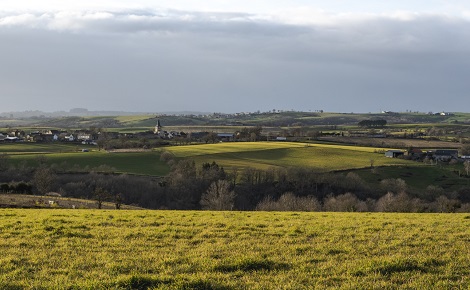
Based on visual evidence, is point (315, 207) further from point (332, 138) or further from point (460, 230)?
point (332, 138)

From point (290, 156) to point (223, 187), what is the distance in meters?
35.3

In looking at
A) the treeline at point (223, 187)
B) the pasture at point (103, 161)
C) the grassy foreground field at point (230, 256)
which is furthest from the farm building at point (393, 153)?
the grassy foreground field at point (230, 256)

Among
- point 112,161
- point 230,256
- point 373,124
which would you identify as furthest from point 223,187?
point 373,124

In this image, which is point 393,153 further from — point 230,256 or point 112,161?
point 230,256

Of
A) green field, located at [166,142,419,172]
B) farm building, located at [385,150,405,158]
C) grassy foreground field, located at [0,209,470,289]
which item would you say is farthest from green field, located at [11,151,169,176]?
grassy foreground field, located at [0,209,470,289]

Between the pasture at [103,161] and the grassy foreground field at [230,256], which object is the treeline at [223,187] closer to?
the pasture at [103,161]

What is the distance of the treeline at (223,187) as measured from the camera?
61812 mm

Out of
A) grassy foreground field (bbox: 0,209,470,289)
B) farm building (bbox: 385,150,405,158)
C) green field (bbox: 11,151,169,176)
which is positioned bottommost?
green field (bbox: 11,151,169,176)

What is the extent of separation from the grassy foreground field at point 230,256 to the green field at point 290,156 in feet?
212

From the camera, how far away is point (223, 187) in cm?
6228

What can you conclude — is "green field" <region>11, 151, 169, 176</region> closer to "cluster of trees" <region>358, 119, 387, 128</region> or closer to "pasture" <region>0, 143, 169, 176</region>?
"pasture" <region>0, 143, 169, 176</region>

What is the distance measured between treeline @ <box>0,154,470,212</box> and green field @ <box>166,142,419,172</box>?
6.59 meters

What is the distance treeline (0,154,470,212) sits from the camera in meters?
61.8

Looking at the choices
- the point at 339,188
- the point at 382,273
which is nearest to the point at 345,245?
the point at 382,273
